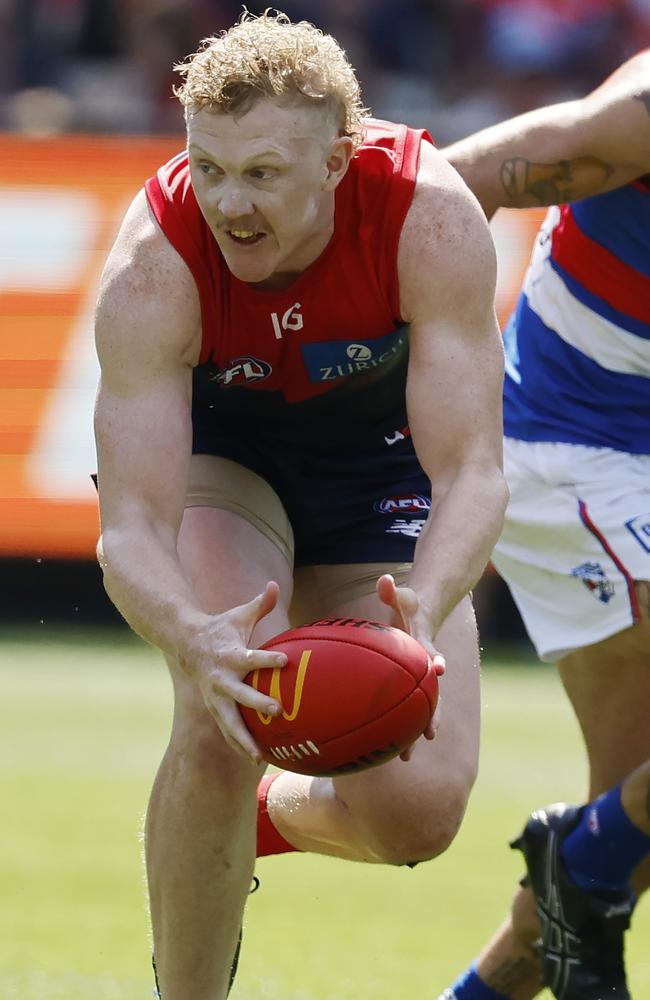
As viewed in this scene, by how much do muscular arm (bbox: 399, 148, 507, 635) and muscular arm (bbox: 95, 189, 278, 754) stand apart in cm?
47

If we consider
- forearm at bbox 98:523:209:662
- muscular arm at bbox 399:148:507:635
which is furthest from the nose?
forearm at bbox 98:523:209:662

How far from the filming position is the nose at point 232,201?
136 inches

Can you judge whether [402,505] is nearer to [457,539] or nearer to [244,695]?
[457,539]

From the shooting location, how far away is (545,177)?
4.43m

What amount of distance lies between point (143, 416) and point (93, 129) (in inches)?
330

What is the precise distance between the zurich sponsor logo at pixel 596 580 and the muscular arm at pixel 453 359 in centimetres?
91

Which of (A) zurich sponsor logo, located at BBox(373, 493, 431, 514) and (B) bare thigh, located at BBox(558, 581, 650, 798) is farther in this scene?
Result: (B) bare thigh, located at BBox(558, 581, 650, 798)

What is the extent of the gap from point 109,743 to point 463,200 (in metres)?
4.22

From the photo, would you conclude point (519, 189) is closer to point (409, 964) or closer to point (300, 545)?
point (300, 545)

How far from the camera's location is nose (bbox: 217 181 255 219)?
3.45 m

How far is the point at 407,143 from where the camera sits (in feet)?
12.6

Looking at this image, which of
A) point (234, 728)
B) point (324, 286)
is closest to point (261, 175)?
point (324, 286)

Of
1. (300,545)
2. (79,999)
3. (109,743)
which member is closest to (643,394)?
(300,545)

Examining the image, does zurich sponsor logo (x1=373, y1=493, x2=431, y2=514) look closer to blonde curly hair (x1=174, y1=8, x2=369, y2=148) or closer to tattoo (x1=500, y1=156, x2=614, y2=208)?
tattoo (x1=500, y1=156, x2=614, y2=208)
